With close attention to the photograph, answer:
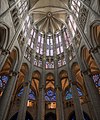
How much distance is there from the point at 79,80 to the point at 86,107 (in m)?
Answer: 4.59

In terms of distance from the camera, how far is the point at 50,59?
2159cm

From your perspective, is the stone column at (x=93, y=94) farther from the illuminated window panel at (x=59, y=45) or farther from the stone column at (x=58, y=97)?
the illuminated window panel at (x=59, y=45)

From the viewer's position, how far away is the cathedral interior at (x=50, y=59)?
Answer: 42.8ft

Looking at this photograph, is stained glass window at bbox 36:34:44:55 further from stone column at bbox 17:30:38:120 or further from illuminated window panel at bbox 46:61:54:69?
illuminated window panel at bbox 46:61:54:69

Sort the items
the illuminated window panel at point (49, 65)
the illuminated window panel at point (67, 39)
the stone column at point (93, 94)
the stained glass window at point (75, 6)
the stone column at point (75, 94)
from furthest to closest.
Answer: the illuminated window panel at point (67, 39) → the illuminated window panel at point (49, 65) → the stained glass window at point (75, 6) → the stone column at point (75, 94) → the stone column at point (93, 94)

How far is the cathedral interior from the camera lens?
13.0 meters

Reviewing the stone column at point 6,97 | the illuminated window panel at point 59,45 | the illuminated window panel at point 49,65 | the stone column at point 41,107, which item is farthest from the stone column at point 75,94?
the stone column at point 6,97

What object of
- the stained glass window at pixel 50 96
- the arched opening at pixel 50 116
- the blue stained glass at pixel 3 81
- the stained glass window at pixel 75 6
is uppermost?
the stained glass window at pixel 75 6

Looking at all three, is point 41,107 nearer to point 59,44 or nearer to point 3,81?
point 3,81

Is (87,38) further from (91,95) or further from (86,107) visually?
(86,107)

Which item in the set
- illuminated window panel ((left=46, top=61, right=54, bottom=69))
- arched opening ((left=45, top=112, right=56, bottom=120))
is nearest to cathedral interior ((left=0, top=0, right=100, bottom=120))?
arched opening ((left=45, top=112, right=56, bottom=120))

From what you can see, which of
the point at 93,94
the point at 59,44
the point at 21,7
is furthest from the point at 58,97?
the point at 21,7

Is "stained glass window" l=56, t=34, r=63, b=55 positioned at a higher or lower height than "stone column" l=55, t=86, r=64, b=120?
higher

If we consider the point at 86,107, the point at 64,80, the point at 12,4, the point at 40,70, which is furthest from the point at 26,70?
the point at 86,107
